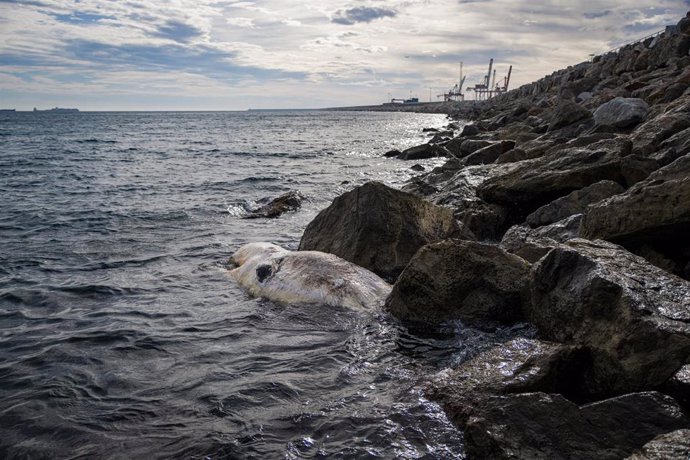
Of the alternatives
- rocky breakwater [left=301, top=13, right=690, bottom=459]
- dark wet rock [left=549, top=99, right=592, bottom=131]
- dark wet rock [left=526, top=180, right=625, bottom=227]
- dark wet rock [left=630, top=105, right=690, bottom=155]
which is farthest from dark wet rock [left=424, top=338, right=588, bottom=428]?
dark wet rock [left=549, top=99, right=592, bottom=131]

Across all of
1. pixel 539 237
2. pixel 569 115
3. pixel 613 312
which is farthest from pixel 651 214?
pixel 569 115

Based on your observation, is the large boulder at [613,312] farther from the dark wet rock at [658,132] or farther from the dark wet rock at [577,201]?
the dark wet rock at [658,132]

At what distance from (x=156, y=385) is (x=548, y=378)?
355cm

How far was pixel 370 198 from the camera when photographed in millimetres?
7711

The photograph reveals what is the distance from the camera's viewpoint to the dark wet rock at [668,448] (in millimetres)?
2639

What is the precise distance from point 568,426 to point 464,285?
2559 mm

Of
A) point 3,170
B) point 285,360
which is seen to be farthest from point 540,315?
point 3,170

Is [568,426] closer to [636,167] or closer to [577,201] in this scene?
[577,201]

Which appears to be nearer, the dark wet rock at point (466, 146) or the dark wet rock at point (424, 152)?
the dark wet rock at point (466, 146)

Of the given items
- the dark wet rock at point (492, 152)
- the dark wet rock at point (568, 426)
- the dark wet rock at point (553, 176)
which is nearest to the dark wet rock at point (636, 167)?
the dark wet rock at point (553, 176)

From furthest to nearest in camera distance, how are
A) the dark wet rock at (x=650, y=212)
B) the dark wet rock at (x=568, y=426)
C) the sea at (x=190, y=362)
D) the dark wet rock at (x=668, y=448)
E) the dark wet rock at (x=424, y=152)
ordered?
the dark wet rock at (x=424, y=152)
the dark wet rock at (x=650, y=212)
the sea at (x=190, y=362)
the dark wet rock at (x=568, y=426)
the dark wet rock at (x=668, y=448)

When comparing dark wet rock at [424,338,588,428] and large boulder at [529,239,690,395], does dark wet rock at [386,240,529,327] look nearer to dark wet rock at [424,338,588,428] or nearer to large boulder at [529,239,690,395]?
large boulder at [529,239,690,395]

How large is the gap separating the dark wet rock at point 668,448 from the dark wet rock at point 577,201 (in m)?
5.12

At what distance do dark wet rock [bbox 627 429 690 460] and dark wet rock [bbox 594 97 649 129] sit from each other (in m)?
11.1
